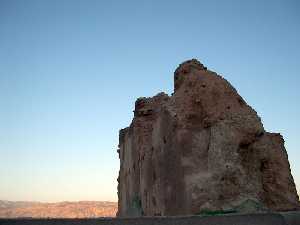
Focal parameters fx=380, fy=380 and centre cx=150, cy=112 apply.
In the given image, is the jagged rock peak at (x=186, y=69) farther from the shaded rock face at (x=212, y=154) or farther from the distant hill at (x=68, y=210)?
the distant hill at (x=68, y=210)

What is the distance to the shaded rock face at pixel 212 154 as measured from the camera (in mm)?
7262

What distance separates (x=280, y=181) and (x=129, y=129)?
6.98 m

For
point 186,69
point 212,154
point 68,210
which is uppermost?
point 186,69

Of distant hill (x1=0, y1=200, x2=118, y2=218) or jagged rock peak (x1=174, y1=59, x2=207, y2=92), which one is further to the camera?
distant hill (x1=0, y1=200, x2=118, y2=218)

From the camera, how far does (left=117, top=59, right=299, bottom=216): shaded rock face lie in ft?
23.8

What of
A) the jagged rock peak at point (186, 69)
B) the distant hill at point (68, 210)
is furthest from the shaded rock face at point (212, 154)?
the distant hill at point (68, 210)

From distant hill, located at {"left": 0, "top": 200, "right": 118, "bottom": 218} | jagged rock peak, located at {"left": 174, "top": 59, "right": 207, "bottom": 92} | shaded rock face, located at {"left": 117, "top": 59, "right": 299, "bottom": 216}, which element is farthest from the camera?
distant hill, located at {"left": 0, "top": 200, "right": 118, "bottom": 218}

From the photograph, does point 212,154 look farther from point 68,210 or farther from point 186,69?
point 68,210

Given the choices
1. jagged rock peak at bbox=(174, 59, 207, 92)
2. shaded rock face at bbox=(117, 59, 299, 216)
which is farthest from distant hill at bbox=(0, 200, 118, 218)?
shaded rock face at bbox=(117, 59, 299, 216)

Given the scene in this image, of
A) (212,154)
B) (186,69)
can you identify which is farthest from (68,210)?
(212,154)

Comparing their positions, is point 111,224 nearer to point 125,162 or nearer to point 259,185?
point 259,185

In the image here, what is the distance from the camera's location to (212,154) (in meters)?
7.59

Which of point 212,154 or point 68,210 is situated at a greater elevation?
point 212,154

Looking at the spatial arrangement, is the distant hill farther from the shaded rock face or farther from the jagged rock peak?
the shaded rock face
